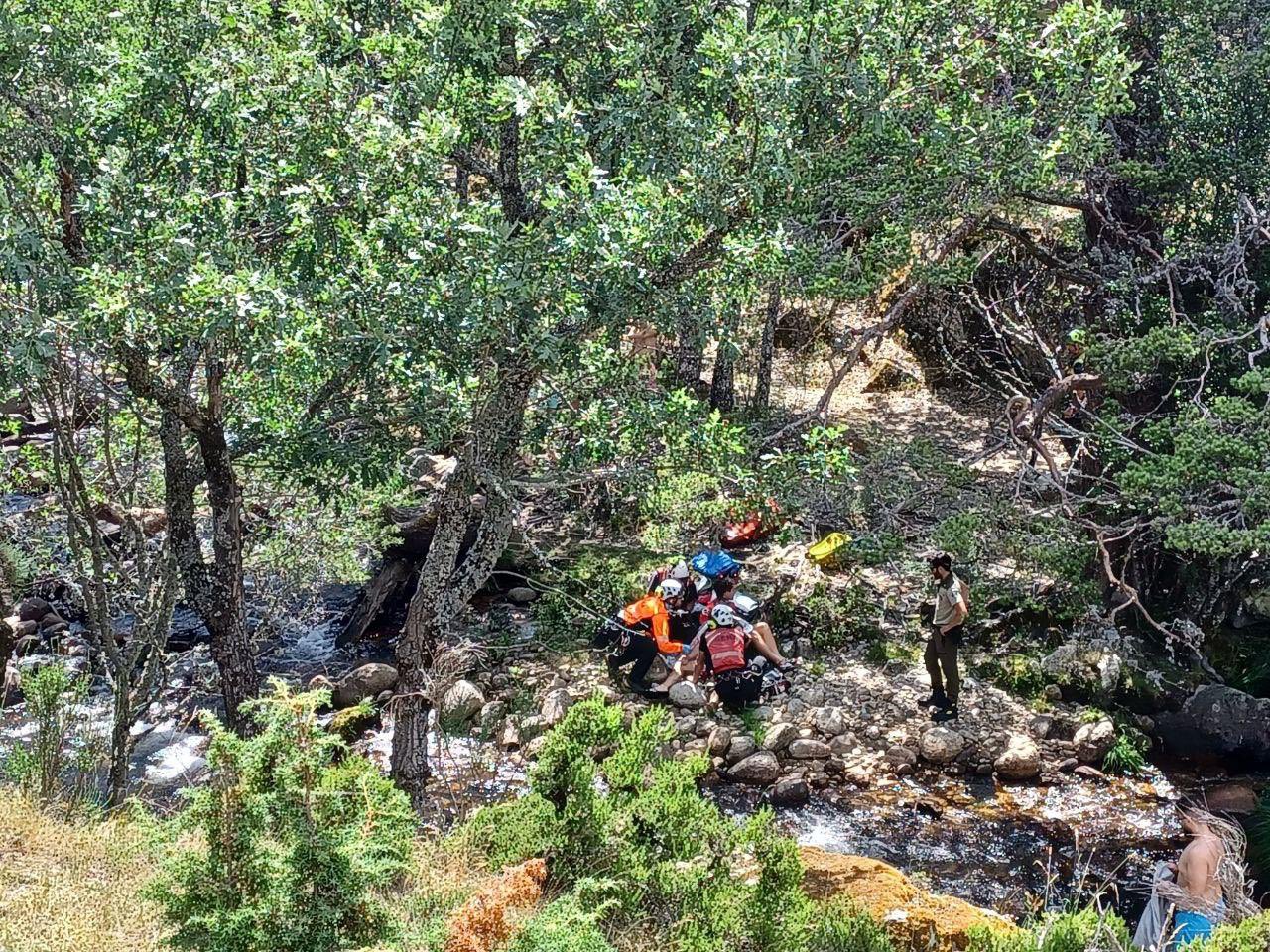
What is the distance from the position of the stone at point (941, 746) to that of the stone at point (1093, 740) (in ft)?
3.50

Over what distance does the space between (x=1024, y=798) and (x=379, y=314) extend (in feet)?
23.6

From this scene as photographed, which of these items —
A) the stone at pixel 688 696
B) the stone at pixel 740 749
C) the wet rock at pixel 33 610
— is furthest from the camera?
the wet rock at pixel 33 610

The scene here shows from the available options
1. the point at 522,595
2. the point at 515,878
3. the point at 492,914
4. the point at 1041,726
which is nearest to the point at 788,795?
the point at 1041,726

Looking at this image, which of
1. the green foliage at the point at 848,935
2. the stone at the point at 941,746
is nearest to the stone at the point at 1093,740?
the stone at the point at 941,746

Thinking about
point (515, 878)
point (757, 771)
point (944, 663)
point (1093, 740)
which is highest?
point (515, 878)

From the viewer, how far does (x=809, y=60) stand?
23.0 feet

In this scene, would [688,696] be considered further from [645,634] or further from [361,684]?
[361,684]

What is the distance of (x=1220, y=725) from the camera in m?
10.8

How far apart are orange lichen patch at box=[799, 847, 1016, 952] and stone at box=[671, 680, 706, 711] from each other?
11.8 feet

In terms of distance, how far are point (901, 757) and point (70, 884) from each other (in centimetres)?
721

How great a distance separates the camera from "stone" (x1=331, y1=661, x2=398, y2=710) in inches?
466

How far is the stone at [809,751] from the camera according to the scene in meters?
10.8

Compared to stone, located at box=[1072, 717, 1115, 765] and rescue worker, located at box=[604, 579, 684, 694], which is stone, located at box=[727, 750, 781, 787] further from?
stone, located at box=[1072, 717, 1115, 765]

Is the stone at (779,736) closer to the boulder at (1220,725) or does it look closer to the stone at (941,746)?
the stone at (941,746)
